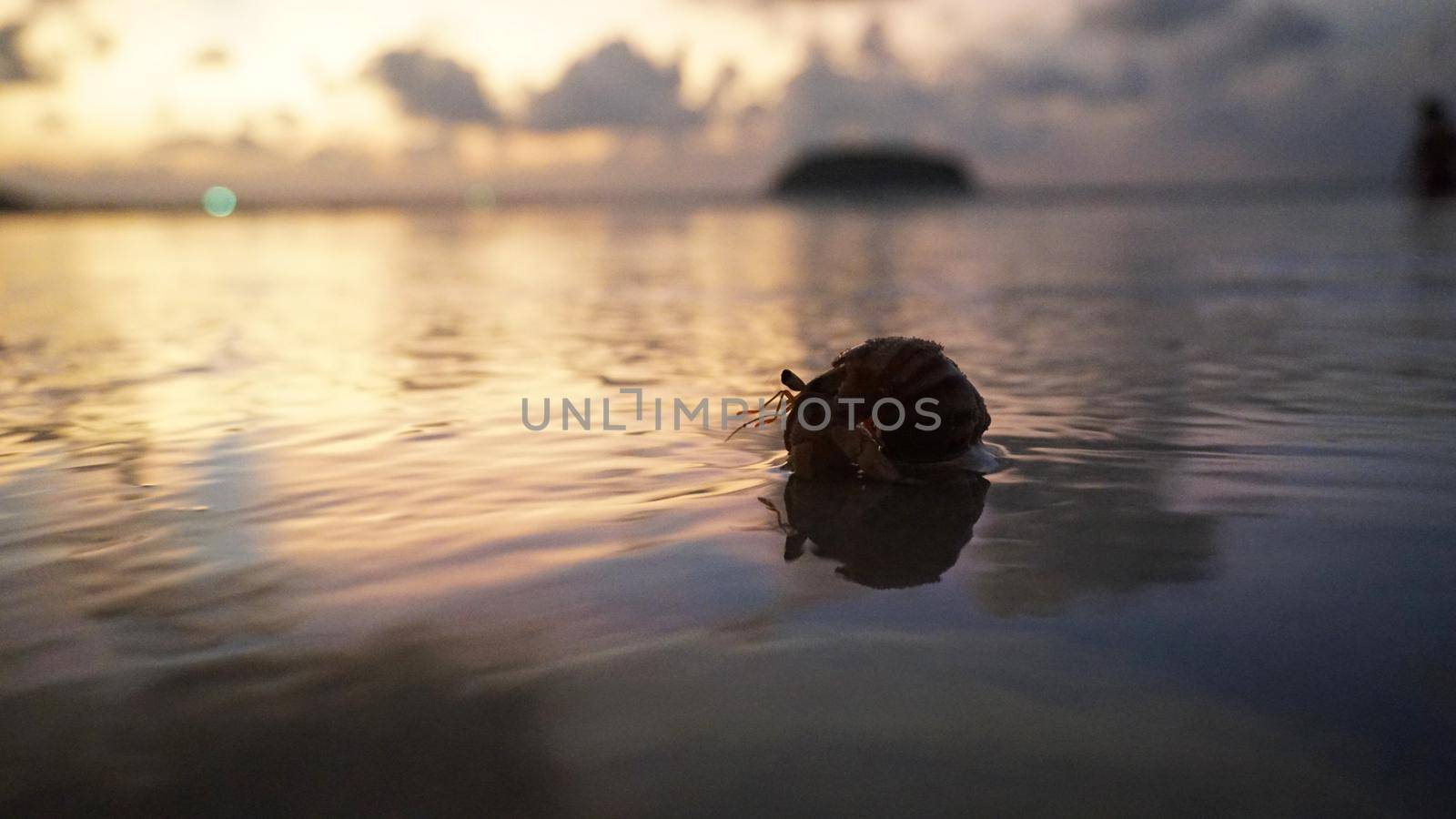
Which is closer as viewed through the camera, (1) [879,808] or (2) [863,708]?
(1) [879,808]

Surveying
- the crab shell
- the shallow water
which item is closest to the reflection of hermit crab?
the crab shell

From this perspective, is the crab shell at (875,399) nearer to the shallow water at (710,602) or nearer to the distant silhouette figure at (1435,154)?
the shallow water at (710,602)

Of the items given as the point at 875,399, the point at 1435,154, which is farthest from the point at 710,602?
the point at 1435,154

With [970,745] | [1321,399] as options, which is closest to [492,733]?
[970,745]

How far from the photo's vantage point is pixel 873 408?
4.86m

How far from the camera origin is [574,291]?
17.0 m

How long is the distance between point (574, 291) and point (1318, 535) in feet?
46.6

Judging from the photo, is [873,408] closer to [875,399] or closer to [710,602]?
[875,399]

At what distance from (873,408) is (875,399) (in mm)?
43

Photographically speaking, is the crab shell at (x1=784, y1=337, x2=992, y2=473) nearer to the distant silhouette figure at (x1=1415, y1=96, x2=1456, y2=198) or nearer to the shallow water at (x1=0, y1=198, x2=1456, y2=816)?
the shallow water at (x1=0, y1=198, x2=1456, y2=816)

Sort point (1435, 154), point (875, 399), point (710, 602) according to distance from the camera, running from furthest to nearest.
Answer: point (1435, 154)
point (875, 399)
point (710, 602)

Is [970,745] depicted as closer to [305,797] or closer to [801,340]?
[305,797]

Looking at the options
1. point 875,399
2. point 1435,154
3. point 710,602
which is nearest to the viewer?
point 710,602

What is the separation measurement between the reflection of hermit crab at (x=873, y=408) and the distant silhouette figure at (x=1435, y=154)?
52.5 metres
